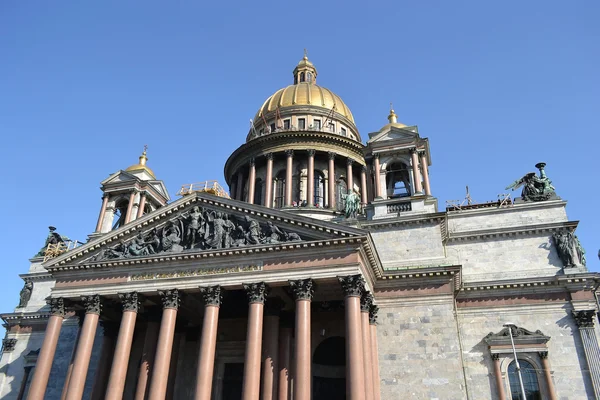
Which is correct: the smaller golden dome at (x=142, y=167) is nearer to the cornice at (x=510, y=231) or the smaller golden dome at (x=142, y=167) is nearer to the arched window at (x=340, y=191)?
the arched window at (x=340, y=191)

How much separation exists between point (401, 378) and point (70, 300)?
59.6 ft

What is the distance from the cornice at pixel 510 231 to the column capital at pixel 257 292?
13.1 m

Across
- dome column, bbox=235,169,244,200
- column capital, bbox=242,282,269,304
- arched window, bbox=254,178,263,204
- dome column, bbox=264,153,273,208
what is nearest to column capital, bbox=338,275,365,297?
column capital, bbox=242,282,269,304

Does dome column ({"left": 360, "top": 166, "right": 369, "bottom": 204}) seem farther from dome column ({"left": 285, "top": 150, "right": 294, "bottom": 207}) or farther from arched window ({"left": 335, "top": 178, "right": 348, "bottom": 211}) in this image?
dome column ({"left": 285, "top": 150, "right": 294, "bottom": 207})

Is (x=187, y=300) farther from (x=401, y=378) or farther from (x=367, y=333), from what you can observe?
(x=401, y=378)

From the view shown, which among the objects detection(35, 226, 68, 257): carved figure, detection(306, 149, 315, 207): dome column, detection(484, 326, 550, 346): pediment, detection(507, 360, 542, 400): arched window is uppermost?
detection(306, 149, 315, 207): dome column

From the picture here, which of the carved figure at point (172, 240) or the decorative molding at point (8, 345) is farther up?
the carved figure at point (172, 240)

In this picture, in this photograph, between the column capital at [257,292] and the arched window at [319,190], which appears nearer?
the column capital at [257,292]

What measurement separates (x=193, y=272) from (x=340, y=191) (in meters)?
19.7

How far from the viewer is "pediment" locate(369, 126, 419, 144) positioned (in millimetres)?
30859

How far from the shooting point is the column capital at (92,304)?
2548 centimetres

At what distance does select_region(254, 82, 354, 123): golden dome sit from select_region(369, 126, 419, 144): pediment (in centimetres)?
1462

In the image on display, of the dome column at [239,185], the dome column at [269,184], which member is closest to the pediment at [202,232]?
the dome column at [269,184]

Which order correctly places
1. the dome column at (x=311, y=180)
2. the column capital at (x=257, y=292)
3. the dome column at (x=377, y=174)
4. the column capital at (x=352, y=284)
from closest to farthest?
the column capital at (x=352, y=284) < the column capital at (x=257, y=292) < the dome column at (x=377, y=174) < the dome column at (x=311, y=180)
